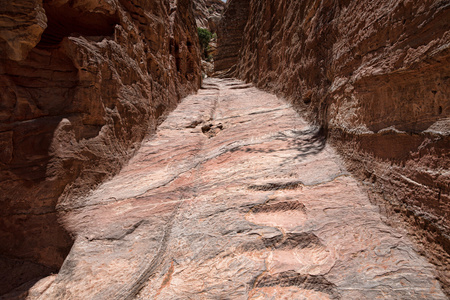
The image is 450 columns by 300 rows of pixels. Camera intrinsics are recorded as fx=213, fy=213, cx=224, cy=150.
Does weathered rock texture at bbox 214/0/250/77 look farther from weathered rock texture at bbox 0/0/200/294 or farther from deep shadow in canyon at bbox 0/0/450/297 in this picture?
weathered rock texture at bbox 0/0/200/294

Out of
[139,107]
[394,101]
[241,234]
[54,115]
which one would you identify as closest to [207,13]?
[139,107]

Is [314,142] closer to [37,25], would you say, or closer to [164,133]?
[164,133]

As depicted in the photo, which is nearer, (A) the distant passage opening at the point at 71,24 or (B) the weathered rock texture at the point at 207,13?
(A) the distant passage opening at the point at 71,24

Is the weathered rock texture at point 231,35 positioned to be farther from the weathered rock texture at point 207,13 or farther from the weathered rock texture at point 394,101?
the weathered rock texture at point 207,13

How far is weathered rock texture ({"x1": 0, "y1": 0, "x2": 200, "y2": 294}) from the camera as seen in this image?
7.69 feet

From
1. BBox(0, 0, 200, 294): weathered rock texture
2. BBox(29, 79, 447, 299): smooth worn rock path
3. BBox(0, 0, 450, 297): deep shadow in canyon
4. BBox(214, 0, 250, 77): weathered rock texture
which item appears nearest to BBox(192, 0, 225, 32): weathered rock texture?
BBox(214, 0, 250, 77): weathered rock texture

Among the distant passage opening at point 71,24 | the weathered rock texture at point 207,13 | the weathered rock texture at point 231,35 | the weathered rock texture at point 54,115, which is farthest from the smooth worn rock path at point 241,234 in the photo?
the weathered rock texture at point 207,13

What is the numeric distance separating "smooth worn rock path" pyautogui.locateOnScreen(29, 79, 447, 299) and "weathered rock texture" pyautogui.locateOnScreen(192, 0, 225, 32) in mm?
27768

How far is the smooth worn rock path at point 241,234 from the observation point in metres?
1.34

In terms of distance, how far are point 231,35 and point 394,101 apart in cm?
1463

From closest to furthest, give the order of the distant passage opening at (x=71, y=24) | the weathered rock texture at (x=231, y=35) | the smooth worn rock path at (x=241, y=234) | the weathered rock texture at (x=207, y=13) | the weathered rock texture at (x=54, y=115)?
the smooth worn rock path at (x=241, y=234), the weathered rock texture at (x=54, y=115), the distant passage opening at (x=71, y=24), the weathered rock texture at (x=231, y=35), the weathered rock texture at (x=207, y=13)

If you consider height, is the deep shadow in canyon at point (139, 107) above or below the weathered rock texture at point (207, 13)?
below

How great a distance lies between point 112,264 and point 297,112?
12.3 ft

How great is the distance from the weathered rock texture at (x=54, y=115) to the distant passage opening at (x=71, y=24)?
0.01 m
